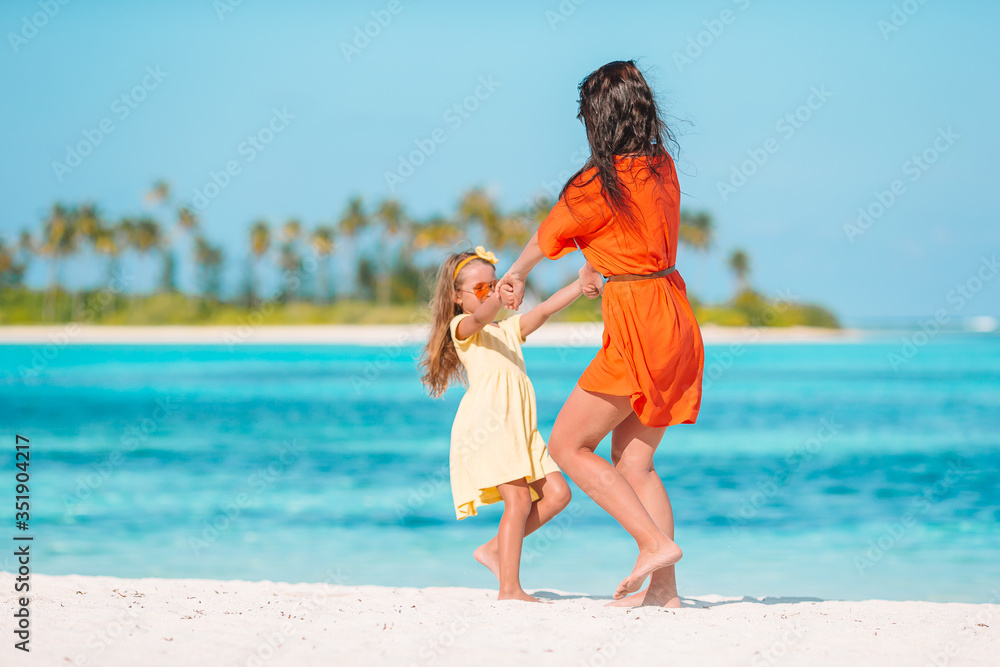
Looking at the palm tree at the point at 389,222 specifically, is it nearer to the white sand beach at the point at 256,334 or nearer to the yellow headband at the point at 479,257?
the white sand beach at the point at 256,334

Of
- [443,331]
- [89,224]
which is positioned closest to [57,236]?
[89,224]

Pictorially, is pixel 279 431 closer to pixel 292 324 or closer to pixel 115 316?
pixel 292 324

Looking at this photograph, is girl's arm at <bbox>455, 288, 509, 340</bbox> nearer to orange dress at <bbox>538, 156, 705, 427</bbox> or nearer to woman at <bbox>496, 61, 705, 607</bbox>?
woman at <bbox>496, 61, 705, 607</bbox>

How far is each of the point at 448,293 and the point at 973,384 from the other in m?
26.6

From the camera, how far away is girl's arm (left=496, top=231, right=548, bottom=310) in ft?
11.0

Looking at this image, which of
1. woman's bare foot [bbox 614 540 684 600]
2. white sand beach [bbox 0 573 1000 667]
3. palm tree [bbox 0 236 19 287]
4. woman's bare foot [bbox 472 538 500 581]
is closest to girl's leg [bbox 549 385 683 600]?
woman's bare foot [bbox 614 540 684 600]

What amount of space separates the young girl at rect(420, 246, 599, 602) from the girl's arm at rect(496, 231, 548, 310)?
0.22m

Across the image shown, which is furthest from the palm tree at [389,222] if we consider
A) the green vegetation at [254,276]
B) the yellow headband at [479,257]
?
the yellow headband at [479,257]

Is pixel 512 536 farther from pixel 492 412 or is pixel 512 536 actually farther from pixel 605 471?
pixel 605 471

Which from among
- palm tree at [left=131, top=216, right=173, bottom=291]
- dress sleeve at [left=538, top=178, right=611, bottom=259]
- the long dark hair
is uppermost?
palm tree at [left=131, top=216, right=173, bottom=291]

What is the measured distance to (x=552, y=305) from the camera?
12.4 ft

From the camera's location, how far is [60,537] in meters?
6.59

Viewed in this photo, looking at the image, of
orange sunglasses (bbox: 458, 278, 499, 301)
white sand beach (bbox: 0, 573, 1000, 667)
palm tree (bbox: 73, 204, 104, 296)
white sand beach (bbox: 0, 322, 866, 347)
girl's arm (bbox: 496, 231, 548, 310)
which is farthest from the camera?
palm tree (bbox: 73, 204, 104, 296)

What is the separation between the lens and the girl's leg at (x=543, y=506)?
3.96 m
